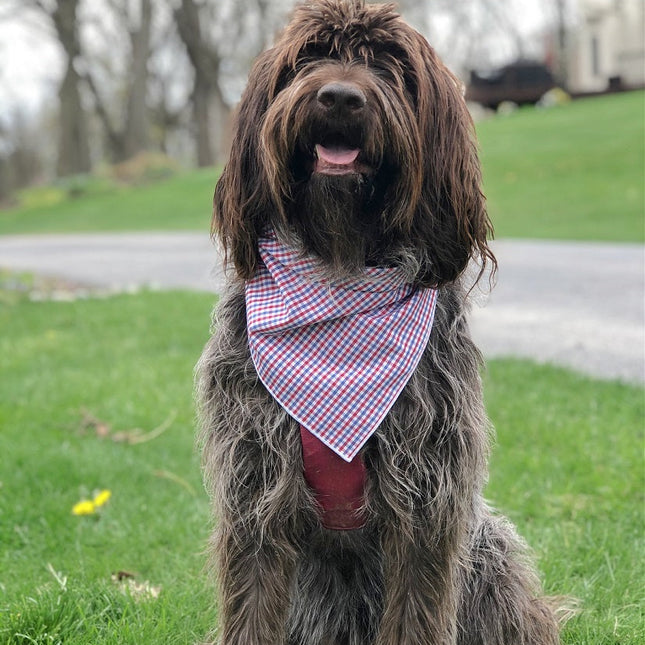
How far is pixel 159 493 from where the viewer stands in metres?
4.64

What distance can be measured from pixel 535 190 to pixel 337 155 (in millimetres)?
19106

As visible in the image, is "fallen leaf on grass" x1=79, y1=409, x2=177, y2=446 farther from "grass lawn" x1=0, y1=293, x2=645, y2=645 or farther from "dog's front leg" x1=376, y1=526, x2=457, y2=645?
"dog's front leg" x1=376, y1=526, x2=457, y2=645

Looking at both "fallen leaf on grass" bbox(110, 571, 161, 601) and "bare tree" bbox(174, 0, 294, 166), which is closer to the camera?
"fallen leaf on grass" bbox(110, 571, 161, 601)

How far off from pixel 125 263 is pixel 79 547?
10.4 meters

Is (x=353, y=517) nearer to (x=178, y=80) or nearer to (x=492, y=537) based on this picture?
(x=492, y=537)

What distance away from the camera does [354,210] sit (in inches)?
102

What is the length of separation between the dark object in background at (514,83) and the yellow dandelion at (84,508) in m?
36.1

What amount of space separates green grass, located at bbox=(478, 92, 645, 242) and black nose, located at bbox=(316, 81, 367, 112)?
11765 millimetres

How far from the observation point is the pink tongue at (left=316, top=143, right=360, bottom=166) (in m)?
2.49

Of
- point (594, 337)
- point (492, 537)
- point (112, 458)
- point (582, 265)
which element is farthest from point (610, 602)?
point (582, 265)

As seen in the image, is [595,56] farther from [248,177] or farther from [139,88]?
[248,177]

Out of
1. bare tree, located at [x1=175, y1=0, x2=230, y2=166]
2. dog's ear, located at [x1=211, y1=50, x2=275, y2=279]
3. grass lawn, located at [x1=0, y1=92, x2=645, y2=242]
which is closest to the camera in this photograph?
dog's ear, located at [x1=211, y1=50, x2=275, y2=279]

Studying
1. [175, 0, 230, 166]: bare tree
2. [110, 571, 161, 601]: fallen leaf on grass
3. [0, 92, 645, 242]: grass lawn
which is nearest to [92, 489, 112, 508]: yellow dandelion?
[110, 571, 161, 601]: fallen leaf on grass

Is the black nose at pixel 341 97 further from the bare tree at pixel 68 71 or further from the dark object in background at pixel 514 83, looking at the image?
the dark object in background at pixel 514 83
